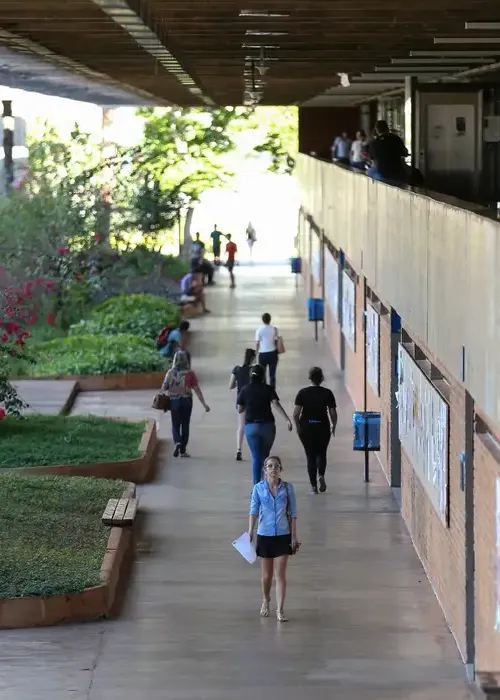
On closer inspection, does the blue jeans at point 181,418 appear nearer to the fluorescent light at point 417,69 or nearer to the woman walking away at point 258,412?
the woman walking away at point 258,412

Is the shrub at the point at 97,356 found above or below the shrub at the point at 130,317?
below

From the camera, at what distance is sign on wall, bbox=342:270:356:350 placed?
2406 centimetres

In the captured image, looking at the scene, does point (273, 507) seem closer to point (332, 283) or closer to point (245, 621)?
point (245, 621)

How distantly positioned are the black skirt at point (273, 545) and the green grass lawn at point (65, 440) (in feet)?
19.1

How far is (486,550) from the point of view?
10406mm

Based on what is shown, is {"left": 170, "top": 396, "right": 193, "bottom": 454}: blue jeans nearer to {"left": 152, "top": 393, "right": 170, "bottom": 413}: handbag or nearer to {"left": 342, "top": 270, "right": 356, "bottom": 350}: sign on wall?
{"left": 152, "top": 393, "right": 170, "bottom": 413}: handbag

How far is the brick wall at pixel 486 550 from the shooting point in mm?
10016

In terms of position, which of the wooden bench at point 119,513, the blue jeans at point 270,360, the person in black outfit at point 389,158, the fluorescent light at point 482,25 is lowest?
the wooden bench at point 119,513

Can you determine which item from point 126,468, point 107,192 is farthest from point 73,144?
point 126,468

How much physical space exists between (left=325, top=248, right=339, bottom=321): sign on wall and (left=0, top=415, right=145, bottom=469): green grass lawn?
857 cm

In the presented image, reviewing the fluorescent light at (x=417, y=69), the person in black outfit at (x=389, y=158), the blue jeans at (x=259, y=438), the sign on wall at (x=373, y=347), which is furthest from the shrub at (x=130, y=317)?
the blue jeans at (x=259, y=438)

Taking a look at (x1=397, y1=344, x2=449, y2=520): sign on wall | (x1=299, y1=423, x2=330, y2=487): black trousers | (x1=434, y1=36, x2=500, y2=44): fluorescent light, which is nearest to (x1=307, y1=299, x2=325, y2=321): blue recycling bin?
(x1=434, y1=36, x2=500, y2=44): fluorescent light

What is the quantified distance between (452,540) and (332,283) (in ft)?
59.0

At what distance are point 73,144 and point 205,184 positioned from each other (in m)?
22.8
